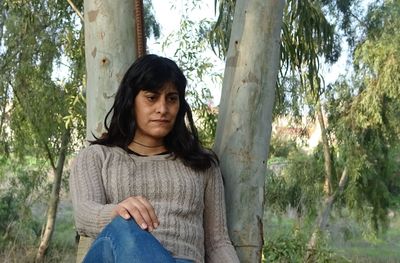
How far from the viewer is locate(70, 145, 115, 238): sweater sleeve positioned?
5.94 feet

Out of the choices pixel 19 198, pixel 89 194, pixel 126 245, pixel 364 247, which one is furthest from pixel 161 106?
pixel 364 247

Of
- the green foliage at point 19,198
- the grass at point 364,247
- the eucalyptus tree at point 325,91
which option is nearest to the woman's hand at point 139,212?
the eucalyptus tree at point 325,91

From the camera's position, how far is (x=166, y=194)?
196cm

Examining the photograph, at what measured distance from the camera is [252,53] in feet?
6.55

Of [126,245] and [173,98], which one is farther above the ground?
[173,98]

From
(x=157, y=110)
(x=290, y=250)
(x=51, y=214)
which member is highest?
(x=157, y=110)

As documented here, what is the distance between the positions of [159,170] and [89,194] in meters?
0.22

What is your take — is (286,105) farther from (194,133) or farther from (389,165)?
(194,133)

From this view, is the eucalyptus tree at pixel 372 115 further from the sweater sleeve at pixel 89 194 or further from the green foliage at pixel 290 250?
the sweater sleeve at pixel 89 194

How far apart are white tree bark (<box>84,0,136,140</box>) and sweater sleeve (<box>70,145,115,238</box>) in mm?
152

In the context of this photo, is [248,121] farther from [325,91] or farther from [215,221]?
[325,91]

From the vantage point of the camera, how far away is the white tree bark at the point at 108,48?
2.05 meters

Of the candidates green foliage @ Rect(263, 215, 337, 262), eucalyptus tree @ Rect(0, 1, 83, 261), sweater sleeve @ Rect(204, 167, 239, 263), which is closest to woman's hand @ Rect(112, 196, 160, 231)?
sweater sleeve @ Rect(204, 167, 239, 263)

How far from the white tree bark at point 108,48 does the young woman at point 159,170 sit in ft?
0.21
